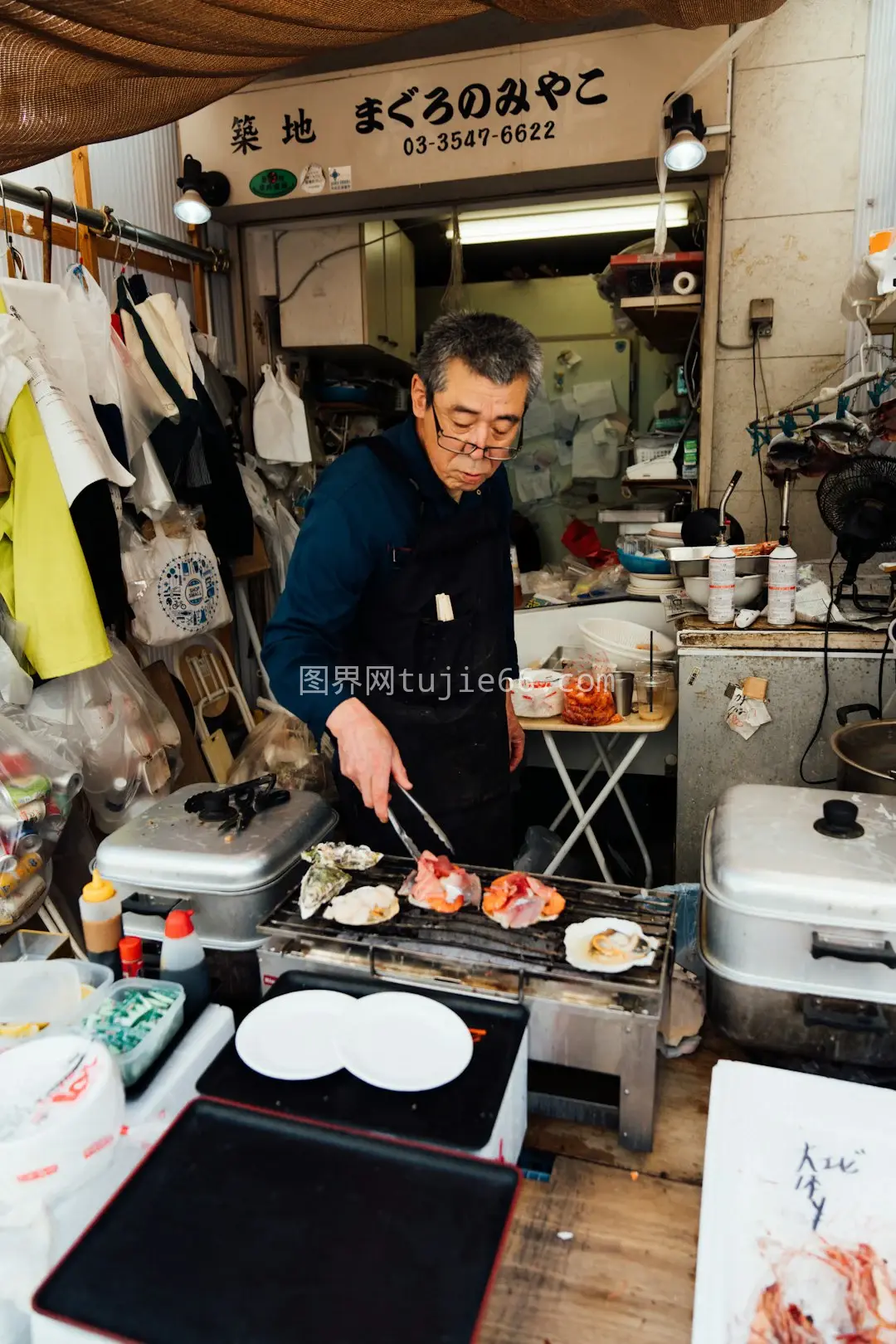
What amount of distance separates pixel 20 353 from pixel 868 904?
8.76 feet

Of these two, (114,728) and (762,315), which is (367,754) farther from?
(762,315)

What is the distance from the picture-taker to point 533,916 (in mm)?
1278

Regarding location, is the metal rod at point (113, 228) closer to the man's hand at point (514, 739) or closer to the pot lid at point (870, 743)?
the man's hand at point (514, 739)

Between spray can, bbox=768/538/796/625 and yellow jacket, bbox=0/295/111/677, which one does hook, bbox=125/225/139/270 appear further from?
spray can, bbox=768/538/796/625

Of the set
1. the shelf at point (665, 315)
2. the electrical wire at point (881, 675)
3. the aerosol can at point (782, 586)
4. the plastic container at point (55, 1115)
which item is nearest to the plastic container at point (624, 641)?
the aerosol can at point (782, 586)

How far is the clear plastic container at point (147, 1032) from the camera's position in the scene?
3.37 ft

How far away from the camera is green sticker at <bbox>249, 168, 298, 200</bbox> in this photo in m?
3.85

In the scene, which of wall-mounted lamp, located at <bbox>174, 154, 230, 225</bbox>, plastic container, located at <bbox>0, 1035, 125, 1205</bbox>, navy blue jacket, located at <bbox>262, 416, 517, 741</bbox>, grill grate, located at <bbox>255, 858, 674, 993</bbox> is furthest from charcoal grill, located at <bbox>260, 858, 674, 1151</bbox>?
wall-mounted lamp, located at <bbox>174, 154, 230, 225</bbox>

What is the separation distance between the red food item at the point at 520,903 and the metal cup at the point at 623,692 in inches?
69.3

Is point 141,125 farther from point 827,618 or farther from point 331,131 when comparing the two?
point 827,618

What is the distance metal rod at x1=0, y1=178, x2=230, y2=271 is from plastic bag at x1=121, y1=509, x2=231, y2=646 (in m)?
1.11

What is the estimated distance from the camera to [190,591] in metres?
3.45

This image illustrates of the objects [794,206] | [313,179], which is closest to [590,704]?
[794,206]

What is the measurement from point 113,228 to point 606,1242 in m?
3.62
